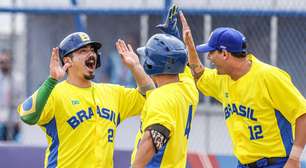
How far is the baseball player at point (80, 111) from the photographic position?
7.36m

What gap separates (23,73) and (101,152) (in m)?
5.78

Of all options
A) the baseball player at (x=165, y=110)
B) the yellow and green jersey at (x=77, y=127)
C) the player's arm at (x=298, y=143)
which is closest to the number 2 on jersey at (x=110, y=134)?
the yellow and green jersey at (x=77, y=127)

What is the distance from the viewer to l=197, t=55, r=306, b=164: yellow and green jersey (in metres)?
7.24

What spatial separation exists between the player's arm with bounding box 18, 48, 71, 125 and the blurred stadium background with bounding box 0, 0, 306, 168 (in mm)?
2252

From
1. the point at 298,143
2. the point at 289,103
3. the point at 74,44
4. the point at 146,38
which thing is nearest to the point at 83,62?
the point at 74,44

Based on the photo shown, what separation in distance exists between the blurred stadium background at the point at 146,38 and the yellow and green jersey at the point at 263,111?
62.9 inches

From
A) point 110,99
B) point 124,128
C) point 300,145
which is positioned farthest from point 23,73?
point 300,145

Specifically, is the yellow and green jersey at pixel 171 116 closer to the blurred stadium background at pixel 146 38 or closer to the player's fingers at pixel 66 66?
the player's fingers at pixel 66 66

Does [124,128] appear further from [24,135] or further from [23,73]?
[23,73]

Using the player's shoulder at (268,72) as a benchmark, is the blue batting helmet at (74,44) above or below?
above

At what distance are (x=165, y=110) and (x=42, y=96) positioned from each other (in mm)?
1188

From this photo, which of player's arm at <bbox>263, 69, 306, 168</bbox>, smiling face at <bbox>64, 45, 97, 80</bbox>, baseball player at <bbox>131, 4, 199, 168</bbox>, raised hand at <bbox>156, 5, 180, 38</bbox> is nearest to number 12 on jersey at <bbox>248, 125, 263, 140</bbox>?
player's arm at <bbox>263, 69, 306, 168</bbox>

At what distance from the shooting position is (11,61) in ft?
39.6

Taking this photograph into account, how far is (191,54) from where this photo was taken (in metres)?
7.89
